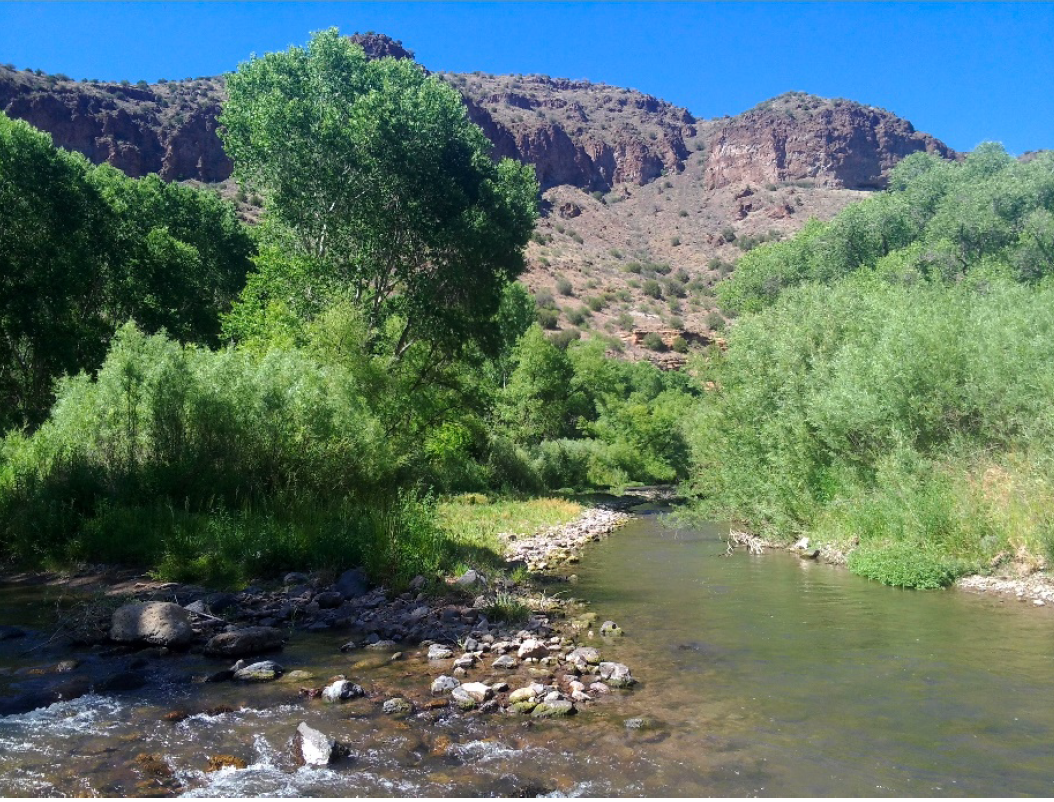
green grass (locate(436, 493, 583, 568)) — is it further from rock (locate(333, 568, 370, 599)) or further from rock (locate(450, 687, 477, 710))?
rock (locate(450, 687, 477, 710))

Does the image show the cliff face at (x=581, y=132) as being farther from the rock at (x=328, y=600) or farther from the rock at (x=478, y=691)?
the rock at (x=478, y=691)

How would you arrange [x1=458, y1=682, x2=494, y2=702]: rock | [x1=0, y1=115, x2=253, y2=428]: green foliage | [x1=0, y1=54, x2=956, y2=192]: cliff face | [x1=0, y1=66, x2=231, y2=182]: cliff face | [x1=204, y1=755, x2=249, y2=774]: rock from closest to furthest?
1. [x1=204, y1=755, x2=249, y2=774]: rock
2. [x1=458, y1=682, x2=494, y2=702]: rock
3. [x1=0, y1=115, x2=253, y2=428]: green foliage
4. [x1=0, y1=66, x2=231, y2=182]: cliff face
5. [x1=0, y1=54, x2=956, y2=192]: cliff face

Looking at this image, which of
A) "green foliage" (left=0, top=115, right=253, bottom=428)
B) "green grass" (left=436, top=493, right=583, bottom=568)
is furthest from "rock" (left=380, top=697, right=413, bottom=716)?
"green foliage" (left=0, top=115, right=253, bottom=428)

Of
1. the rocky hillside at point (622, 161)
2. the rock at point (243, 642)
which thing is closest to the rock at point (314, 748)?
the rock at point (243, 642)

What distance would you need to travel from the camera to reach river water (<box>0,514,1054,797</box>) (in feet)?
20.1

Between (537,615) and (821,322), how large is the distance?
15368 millimetres

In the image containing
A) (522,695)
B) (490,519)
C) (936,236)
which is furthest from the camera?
(936,236)

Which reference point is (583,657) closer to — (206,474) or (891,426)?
(206,474)

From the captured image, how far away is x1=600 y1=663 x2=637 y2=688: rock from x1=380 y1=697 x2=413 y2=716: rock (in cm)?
240

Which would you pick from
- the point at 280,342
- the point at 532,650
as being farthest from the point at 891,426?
the point at 280,342

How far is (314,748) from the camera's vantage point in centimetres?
650

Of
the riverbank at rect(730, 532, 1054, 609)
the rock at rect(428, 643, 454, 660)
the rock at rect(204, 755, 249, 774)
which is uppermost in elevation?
the rock at rect(204, 755, 249, 774)

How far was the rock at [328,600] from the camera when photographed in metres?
12.1

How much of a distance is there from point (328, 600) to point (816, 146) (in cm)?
15007
